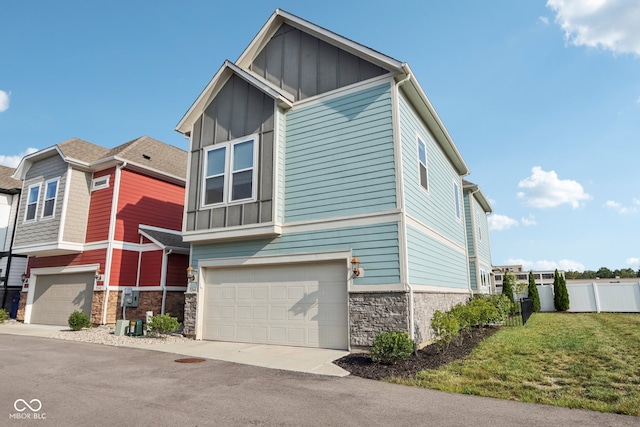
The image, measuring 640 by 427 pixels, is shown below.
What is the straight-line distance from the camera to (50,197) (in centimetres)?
1647

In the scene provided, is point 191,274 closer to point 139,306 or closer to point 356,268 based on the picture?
point 139,306

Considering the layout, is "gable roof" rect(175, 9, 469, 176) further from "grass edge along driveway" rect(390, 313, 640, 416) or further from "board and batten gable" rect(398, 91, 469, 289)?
"grass edge along driveway" rect(390, 313, 640, 416)

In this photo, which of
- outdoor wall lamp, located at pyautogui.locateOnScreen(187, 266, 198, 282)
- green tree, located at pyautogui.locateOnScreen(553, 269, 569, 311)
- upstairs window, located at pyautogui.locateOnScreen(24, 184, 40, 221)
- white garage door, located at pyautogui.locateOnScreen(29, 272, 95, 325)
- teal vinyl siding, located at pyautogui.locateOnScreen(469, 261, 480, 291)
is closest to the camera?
outdoor wall lamp, located at pyautogui.locateOnScreen(187, 266, 198, 282)

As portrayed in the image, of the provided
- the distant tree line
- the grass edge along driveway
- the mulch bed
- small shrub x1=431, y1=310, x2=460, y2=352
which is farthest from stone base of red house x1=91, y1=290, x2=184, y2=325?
the distant tree line

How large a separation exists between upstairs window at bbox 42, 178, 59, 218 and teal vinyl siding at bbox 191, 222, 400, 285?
10531 mm

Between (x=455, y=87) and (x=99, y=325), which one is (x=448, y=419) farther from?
(x=99, y=325)

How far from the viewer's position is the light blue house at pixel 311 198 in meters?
9.29

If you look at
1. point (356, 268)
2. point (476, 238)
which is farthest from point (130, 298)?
point (476, 238)

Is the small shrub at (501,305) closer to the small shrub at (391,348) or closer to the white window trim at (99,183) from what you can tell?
the small shrub at (391,348)

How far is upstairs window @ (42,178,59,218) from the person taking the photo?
1623 cm

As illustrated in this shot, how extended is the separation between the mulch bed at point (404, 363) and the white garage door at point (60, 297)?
12447 mm

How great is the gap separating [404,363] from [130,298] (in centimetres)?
1160

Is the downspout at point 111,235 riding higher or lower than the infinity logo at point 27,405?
higher

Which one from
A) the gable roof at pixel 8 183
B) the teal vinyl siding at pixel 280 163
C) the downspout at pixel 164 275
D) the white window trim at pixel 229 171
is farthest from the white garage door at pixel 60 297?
the teal vinyl siding at pixel 280 163
